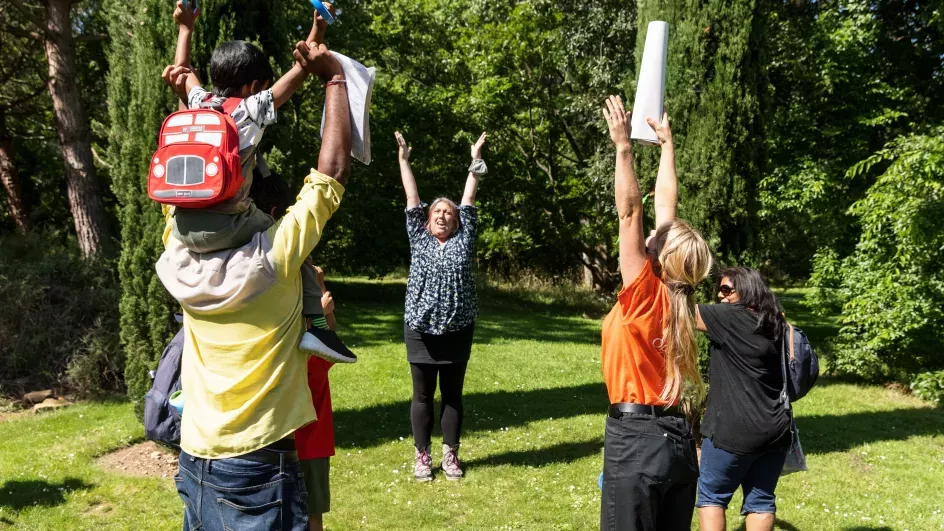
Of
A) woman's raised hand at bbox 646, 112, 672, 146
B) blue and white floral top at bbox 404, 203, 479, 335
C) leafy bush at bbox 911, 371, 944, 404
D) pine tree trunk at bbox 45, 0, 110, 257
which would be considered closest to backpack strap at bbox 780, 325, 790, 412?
woman's raised hand at bbox 646, 112, 672, 146

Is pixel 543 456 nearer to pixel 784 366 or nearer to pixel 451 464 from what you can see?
pixel 451 464

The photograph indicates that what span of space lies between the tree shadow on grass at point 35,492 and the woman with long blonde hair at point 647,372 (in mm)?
4587

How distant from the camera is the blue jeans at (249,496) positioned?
76.4 inches

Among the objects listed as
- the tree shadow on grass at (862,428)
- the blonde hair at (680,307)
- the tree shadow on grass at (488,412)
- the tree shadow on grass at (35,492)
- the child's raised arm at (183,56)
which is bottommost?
the tree shadow on grass at (862,428)

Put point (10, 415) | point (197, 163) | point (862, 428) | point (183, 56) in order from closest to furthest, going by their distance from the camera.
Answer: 1. point (197, 163)
2. point (183, 56)
3. point (862, 428)
4. point (10, 415)

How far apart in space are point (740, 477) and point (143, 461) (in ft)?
16.3

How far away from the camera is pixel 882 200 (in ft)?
30.2

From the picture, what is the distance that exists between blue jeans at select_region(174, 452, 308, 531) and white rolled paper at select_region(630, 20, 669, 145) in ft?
7.53

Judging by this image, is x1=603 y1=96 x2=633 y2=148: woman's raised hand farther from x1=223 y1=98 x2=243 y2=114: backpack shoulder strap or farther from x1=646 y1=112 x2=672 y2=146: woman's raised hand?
x1=223 y1=98 x2=243 y2=114: backpack shoulder strap

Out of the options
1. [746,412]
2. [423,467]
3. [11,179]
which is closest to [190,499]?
[746,412]

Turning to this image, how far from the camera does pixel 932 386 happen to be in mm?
9414

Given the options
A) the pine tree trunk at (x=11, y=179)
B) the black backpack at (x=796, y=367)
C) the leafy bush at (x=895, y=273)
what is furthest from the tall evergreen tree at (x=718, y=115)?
the pine tree trunk at (x=11, y=179)

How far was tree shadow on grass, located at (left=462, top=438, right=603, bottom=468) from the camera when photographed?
632 centimetres

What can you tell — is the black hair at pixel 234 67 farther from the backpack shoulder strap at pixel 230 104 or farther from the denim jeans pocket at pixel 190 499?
the denim jeans pocket at pixel 190 499
